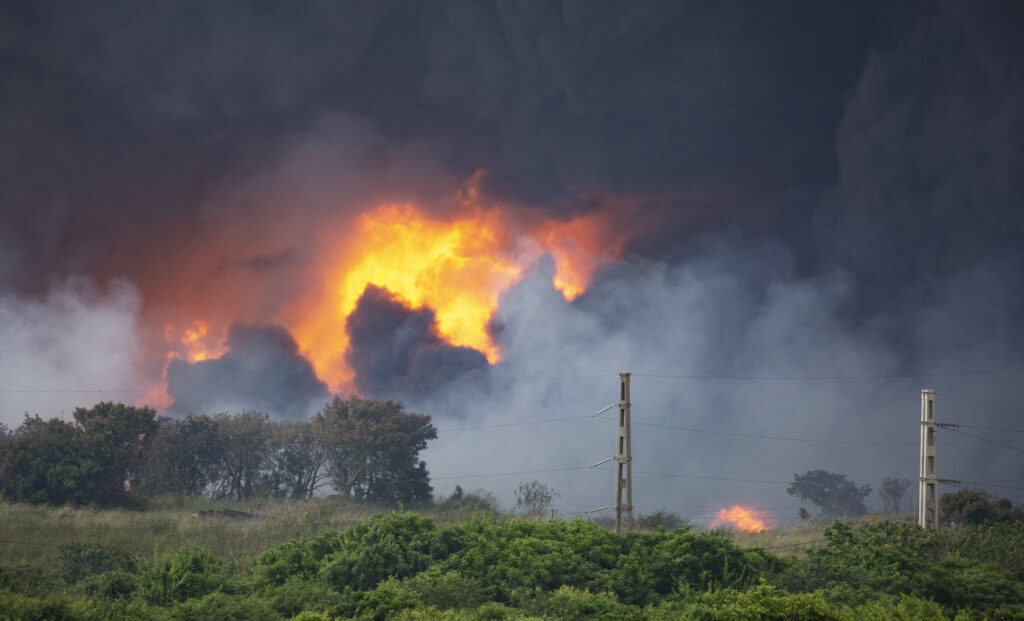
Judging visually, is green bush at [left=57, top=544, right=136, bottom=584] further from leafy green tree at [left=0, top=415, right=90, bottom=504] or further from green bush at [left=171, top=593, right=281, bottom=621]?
leafy green tree at [left=0, top=415, right=90, bottom=504]

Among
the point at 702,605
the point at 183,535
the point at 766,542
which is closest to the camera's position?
the point at 702,605

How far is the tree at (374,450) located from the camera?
228ft

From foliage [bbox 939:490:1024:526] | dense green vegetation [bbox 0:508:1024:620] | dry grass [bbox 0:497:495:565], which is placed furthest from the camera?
foliage [bbox 939:490:1024:526]

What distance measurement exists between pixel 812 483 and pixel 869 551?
304 feet

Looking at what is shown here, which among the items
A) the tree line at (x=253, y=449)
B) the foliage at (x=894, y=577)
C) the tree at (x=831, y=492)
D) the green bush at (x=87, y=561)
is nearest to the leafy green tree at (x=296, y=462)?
the tree line at (x=253, y=449)

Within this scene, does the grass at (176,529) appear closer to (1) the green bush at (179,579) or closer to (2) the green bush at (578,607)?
(1) the green bush at (179,579)

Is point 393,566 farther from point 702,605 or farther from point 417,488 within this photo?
point 417,488

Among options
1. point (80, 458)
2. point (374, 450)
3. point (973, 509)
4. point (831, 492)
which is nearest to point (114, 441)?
point (80, 458)

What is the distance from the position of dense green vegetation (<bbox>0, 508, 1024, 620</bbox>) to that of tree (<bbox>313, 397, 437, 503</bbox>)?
114 ft

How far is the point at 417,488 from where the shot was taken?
71188 millimetres

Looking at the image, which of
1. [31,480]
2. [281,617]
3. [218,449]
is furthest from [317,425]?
[281,617]

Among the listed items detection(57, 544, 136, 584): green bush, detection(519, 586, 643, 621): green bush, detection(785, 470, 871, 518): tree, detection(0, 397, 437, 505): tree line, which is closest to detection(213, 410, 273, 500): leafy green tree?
detection(0, 397, 437, 505): tree line

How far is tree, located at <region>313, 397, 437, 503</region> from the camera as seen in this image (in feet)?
228

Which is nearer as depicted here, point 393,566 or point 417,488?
point 393,566
